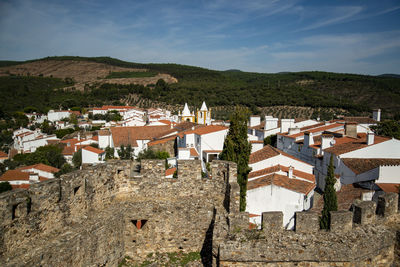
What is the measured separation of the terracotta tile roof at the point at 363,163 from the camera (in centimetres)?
1938

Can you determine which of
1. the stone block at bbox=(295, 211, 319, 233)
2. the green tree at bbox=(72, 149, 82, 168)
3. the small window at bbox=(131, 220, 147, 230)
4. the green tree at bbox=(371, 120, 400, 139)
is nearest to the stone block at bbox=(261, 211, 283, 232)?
the stone block at bbox=(295, 211, 319, 233)

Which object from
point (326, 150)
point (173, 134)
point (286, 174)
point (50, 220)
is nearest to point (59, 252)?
point (50, 220)

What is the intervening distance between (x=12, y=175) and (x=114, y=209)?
28.1m

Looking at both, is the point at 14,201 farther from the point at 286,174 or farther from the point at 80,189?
the point at 286,174

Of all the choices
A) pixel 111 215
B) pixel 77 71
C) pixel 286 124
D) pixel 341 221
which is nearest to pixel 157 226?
pixel 111 215

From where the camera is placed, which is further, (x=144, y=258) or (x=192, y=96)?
(x=192, y=96)

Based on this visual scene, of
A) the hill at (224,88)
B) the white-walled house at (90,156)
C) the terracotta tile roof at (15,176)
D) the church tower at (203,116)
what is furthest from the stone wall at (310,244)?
the hill at (224,88)

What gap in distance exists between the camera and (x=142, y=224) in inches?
332

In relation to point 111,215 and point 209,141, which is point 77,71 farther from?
point 111,215

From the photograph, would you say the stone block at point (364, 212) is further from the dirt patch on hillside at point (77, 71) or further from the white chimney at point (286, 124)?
the dirt patch on hillside at point (77, 71)

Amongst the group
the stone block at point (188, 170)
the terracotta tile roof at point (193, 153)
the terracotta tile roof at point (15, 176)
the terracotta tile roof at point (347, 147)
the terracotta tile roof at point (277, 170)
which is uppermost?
the stone block at point (188, 170)

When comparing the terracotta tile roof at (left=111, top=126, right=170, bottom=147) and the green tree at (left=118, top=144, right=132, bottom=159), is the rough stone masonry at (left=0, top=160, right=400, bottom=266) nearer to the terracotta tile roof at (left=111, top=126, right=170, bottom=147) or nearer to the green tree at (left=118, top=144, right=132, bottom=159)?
the green tree at (left=118, top=144, right=132, bottom=159)

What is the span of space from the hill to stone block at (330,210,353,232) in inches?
2877

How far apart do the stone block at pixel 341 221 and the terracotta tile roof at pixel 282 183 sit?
35.8 ft
